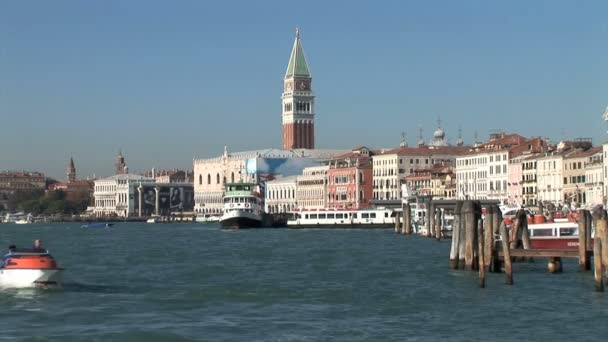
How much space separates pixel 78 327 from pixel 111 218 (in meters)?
140

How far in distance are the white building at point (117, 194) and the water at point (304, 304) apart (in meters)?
131

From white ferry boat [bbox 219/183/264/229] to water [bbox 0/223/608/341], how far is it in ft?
136

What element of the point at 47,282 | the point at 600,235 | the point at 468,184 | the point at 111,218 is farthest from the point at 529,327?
the point at 111,218

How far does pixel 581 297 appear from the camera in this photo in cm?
2705

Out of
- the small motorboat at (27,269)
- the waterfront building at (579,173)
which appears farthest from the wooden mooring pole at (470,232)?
the waterfront building at (579,173)

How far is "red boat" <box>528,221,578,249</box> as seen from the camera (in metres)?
35.7

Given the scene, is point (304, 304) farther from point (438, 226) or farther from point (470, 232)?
point (438, 226)

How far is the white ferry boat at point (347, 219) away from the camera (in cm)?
8094

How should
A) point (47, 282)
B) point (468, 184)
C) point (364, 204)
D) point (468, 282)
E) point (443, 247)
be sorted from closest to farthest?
point (47, 282), point (468, 282), point (443, 247), point (468, 184), point (364, 204)

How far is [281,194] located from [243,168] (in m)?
9.64

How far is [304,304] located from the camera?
87.4 ft

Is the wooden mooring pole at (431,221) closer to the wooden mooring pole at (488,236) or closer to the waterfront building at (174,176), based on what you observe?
the wooden mooring pole at (488,236)

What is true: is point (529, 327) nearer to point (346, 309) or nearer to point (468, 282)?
point (346, 309)

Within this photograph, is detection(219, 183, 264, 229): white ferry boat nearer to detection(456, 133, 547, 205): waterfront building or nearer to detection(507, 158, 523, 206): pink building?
detection(456, 133, 547, 205): waterfront building
